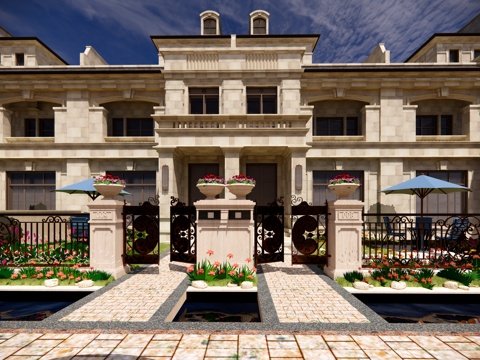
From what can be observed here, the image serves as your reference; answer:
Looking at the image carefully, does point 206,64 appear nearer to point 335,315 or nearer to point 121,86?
point 121,86

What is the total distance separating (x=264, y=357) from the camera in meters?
4.14

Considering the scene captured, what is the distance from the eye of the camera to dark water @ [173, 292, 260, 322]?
19.9 ft

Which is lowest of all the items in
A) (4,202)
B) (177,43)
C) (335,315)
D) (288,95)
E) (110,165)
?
(335,315)

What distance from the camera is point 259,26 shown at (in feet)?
70.0

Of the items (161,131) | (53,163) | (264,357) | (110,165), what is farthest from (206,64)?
(264,357)

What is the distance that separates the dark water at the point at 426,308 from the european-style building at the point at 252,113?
33.7 ft

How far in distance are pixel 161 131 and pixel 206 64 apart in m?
5.52

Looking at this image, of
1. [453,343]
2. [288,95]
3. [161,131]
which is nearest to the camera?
[453,343]

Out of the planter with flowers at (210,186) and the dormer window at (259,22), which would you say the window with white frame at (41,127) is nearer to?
the dormer window at (259,22)

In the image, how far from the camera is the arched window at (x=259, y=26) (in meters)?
21.3

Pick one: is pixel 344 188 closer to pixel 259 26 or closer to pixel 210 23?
pixel 259 26

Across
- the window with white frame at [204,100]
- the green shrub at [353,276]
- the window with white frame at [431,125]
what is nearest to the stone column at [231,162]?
the window with white frame at [204,100]

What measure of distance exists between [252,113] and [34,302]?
15247 millimetres

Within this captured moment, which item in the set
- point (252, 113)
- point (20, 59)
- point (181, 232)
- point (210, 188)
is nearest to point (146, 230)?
point (181, 232)
